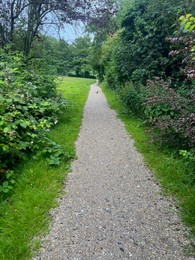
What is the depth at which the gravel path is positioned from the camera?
1898mm

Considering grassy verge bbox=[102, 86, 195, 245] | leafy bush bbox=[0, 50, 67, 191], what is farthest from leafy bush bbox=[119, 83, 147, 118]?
leafy bush bbox=[0, 50, 67, 191]

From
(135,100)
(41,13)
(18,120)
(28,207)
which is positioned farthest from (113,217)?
(41,13)

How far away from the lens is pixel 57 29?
7621 mm

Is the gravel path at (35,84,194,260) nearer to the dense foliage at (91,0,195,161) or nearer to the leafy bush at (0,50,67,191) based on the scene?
the leafy bush at (0,50,67,191)

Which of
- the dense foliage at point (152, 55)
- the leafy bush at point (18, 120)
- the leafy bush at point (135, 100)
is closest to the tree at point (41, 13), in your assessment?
the dense foliage at point (152, 55)

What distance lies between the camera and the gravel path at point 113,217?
74.7 inches

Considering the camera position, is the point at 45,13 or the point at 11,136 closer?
the point at 11,136

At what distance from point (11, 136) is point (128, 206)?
6.58 feet

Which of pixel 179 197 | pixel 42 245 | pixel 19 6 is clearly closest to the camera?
pixel 42 245

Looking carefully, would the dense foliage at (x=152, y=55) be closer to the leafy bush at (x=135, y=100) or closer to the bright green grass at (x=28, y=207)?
the leafy bush at (x=135, y=100)

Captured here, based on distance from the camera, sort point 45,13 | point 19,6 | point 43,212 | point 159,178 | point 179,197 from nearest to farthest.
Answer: point 43,212 → point 179,197 → point 159,178 → point 19,6 → point 45,13

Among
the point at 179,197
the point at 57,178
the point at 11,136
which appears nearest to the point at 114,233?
the point at 179,197

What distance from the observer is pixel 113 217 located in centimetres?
233

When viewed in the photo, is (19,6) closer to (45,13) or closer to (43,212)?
(45,13)
